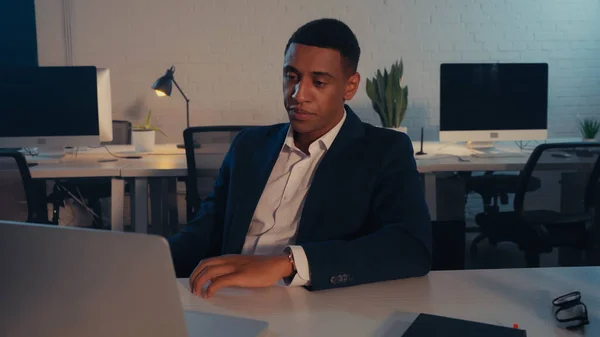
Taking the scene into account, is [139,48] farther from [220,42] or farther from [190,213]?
[190,213]

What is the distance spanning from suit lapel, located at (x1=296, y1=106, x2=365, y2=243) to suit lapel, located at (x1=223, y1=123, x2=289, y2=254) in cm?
14

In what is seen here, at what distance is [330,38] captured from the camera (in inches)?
57.9

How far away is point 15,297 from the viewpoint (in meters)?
0.76

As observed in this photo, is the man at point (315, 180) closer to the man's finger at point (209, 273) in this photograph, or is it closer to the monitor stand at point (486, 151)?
the man's finger at point (209, 273)

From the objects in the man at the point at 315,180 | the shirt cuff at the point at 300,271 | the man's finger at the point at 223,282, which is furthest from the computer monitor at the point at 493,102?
the man's finger at the point at 223,282

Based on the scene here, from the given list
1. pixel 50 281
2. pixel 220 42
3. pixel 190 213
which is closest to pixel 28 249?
pixel 50 281

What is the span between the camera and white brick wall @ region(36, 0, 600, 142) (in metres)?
4.50

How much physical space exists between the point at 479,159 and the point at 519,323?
2.15 m

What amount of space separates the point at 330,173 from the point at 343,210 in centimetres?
9

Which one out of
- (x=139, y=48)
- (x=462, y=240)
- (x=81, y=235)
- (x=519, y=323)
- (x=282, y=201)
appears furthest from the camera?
(x=139, y=48)

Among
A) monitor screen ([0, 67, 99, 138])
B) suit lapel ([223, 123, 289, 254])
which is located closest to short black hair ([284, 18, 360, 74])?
suit lapel ([223, 123, 289, 254])

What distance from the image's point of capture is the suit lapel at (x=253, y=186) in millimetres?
1466

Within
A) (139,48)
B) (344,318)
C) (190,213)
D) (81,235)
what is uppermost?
(139,48)

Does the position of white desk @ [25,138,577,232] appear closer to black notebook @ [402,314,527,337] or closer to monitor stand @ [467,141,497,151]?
monitor stand @ [467,141,497,151]
